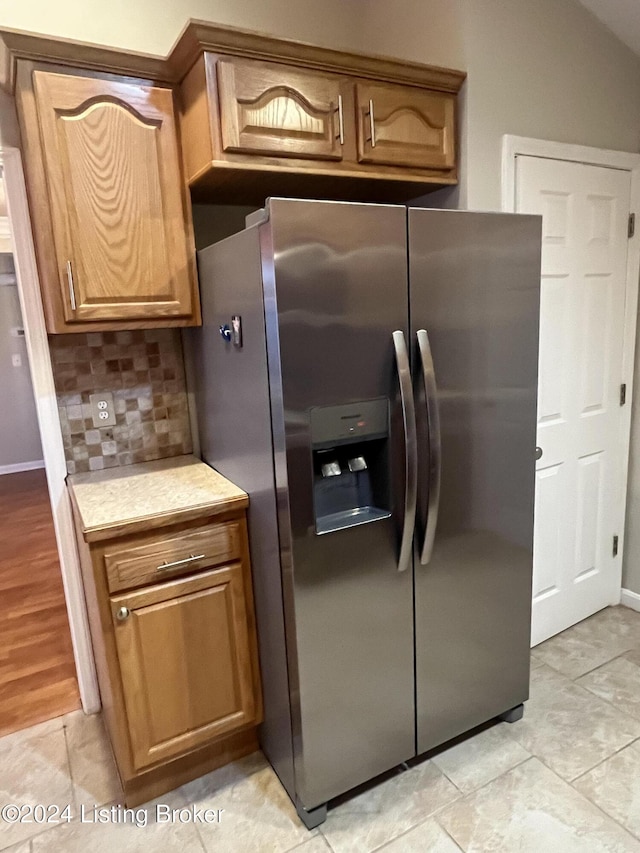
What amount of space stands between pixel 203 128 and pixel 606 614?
2.72 meters

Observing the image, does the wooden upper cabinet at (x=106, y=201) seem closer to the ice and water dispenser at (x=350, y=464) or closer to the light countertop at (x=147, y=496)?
the light countertop at (x=147, y=496)

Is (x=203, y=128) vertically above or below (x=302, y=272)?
above

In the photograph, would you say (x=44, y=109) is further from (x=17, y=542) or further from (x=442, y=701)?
(x=17, y=542)

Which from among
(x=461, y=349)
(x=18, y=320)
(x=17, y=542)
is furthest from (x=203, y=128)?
(x=18, y=320)

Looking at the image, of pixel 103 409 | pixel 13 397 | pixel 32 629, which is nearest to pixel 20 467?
pixel 13 397

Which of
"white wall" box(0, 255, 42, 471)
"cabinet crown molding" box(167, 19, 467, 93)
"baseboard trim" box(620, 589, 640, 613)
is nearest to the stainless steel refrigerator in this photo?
"cabinet crown molding" box(167, 19, 467, 93)

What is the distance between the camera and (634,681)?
2252mm

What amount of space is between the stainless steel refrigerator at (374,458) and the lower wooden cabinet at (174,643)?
93mm

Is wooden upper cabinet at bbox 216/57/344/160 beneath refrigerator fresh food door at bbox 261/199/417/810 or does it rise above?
above

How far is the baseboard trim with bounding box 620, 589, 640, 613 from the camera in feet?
8.99

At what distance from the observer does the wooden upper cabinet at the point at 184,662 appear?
1.65 metres

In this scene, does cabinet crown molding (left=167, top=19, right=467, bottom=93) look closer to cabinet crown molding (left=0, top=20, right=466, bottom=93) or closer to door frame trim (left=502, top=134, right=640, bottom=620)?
cabinet crown molding (left=0, top=20, right=466, bottom=93)

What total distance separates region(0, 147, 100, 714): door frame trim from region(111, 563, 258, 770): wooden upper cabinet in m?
0.62

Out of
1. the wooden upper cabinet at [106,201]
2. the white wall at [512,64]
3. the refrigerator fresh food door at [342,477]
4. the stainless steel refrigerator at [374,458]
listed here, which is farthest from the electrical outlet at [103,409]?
the white wall at [512,64]
